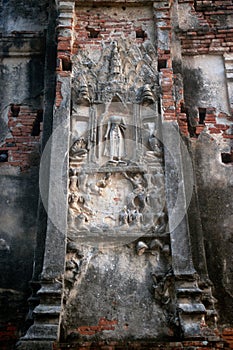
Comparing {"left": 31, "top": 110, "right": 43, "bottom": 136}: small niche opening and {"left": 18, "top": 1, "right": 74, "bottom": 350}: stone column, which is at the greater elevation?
{"left": 31, "top": 110, "right": 43, "bottom": 136}: small niche opening

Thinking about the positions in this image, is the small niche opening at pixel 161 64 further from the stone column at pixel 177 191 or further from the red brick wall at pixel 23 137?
the red brick wall at pixel 23 137

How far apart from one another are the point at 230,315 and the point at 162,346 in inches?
45.4

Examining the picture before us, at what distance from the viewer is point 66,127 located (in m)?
6.19

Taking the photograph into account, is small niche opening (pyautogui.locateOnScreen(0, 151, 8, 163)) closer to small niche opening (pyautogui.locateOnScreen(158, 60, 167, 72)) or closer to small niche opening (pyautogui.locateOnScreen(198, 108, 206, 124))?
small niche opening (pyautogui.locateOnScreen(158, 60, 167, 72))

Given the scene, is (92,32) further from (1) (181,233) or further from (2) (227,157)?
(1) (181,233)

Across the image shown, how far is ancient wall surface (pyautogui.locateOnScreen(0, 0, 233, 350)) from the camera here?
5.19 meters

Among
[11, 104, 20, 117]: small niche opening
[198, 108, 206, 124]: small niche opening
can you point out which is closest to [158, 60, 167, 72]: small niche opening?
[198, 108, 206, 124]: small niche opening

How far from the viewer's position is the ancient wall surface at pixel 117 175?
17.0 feet

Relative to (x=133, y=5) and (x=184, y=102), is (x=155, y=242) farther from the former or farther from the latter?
(x=133, y=5)

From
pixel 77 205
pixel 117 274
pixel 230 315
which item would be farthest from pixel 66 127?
pixel 230 315

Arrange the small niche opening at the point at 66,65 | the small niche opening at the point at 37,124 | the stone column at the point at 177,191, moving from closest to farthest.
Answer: the stone column at the point at 177,191, the small niche opening at the point at 66,65, the small niche opening at the point at 37,124

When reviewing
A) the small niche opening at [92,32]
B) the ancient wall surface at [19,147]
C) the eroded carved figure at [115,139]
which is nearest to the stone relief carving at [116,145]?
the eroded carved figure at [115,139]

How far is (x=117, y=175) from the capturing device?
19.7 ft

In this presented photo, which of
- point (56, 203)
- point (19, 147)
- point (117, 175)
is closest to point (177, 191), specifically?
point (117, 175)
